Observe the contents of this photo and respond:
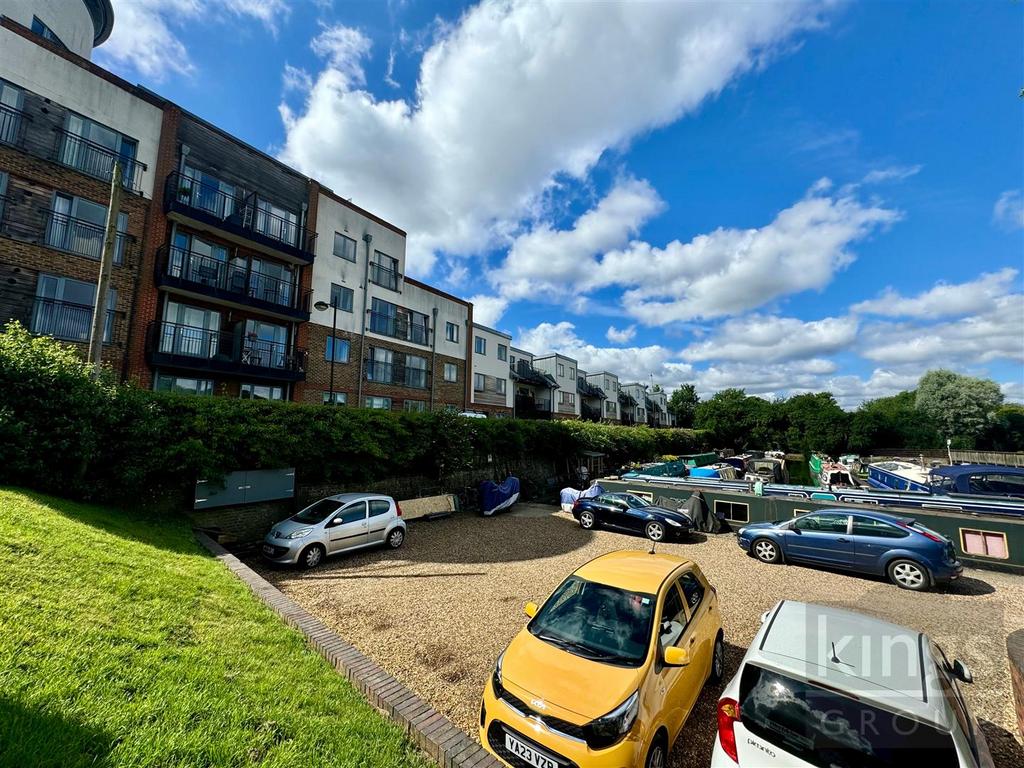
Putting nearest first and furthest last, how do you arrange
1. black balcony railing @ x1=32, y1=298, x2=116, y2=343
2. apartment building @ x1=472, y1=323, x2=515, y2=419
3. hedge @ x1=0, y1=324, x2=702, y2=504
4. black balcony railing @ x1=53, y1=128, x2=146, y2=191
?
hedge @ x1=0, y1=324, x2=702, y2=504
black balcony railing @ x1=32, y1=298, x2=116, y2=343
black balcony railing @ x1=53, y1=128, x2=146, y2=191
apartment building @ x1=472, y1=323, x2=515, y2=419

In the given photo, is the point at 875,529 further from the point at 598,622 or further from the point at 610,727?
the point at 610,727

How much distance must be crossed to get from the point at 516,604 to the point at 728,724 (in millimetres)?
4998

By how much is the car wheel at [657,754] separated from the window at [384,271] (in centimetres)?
2443

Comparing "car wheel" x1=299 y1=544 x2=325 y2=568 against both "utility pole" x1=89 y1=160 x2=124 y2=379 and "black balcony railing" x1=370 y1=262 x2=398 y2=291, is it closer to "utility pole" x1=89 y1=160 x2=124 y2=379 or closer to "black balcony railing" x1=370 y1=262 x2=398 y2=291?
"utility pole" x1=89 y1=160 x2=124 y2=379

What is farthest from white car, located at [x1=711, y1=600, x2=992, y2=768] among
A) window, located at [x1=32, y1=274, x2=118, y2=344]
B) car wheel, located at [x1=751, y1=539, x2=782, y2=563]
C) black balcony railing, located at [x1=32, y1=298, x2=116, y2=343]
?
window, located at [x1=32, y1=274, x2=118, y2=344]

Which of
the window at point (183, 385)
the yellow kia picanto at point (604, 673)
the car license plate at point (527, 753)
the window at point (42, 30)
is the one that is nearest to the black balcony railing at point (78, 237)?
the window at point (183, 385)

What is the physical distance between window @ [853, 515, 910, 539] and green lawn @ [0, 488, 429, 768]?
10866 mm

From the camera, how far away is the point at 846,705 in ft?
9.58

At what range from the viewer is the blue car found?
338 inches

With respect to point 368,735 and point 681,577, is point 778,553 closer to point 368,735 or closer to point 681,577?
point 681,577

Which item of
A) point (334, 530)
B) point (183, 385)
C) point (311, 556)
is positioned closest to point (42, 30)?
point (183, 385)

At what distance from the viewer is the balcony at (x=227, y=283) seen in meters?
15.3

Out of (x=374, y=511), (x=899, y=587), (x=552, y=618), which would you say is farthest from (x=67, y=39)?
(x=899, y=587)

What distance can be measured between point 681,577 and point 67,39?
29.3 metres
